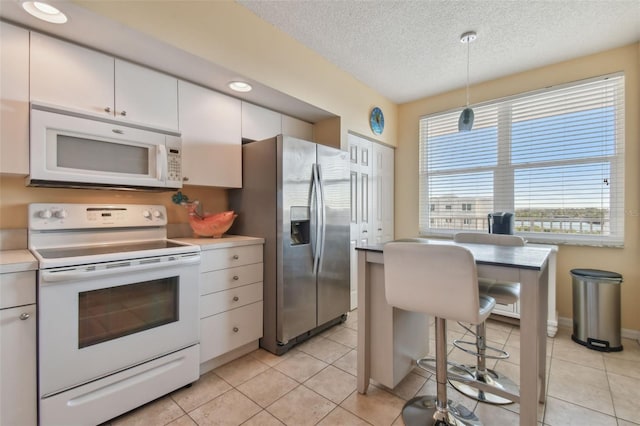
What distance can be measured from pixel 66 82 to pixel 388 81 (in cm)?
291

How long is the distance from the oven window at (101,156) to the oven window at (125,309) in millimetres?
779

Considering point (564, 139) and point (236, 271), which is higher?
point (564, 139)

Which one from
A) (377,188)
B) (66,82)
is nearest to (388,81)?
(377,188)

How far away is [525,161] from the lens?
309cm

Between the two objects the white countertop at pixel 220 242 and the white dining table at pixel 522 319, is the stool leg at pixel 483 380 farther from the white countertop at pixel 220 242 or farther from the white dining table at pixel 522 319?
the white countertop at pixel 220 242

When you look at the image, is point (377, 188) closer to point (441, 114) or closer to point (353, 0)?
point (441, 114)

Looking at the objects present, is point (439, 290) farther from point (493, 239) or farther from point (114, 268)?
point (114, 268)

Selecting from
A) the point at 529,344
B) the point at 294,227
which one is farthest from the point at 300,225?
the point at 529,344

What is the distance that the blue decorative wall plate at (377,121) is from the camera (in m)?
3.51

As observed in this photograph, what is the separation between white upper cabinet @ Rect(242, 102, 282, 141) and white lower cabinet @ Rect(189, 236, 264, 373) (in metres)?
1.01

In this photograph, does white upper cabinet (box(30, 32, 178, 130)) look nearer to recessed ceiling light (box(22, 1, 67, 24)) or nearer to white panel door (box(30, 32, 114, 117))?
white panel door (box(30, 32, 114, 117))

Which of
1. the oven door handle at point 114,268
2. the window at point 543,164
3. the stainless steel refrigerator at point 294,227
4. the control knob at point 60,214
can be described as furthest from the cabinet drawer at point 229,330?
the window at point 543,164

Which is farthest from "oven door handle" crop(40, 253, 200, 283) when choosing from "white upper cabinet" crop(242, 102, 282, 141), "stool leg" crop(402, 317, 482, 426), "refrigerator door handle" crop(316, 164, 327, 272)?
"stool leg" crop(402, 317, 482, 426)

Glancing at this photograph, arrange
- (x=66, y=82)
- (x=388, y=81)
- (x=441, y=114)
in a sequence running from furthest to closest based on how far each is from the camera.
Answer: (x=441, y=114), (x=388, y=81), (x=66, y=82)
